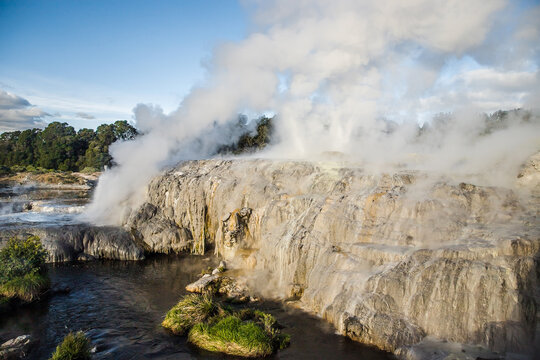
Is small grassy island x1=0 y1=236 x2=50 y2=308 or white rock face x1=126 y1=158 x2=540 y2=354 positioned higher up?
white rock face x1=126 y1=158 x2=540 y2=354

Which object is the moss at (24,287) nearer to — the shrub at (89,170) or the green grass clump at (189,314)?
the green grass clump at (189,314)

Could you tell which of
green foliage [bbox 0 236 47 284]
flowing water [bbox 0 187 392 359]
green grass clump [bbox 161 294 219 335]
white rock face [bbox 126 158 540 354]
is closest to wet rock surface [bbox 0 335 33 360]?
flowing water [bbox 0 187 392 359]

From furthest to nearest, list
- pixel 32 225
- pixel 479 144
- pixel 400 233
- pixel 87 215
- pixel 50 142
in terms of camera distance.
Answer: pixel 50 142 < pixel 87 215 < pixel 32 225 < pixel 479 144 < pixel 400 233

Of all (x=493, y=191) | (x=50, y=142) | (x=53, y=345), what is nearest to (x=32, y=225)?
(x=53, y=345)

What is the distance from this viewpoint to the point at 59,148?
6700 cm

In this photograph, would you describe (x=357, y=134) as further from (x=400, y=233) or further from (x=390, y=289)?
(x=390, y=289)

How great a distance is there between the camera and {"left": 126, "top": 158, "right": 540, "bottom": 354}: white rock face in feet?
30.6

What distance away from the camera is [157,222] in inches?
790

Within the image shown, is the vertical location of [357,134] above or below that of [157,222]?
above

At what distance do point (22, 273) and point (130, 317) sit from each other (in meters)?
4.62

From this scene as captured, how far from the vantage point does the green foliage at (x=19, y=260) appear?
42.6 feet

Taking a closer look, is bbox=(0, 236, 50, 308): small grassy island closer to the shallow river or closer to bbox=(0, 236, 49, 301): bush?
bbox=(0, 236, 49, 301): bush

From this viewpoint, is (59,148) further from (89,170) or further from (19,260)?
(19,260)

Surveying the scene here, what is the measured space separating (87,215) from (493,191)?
69.6ft
